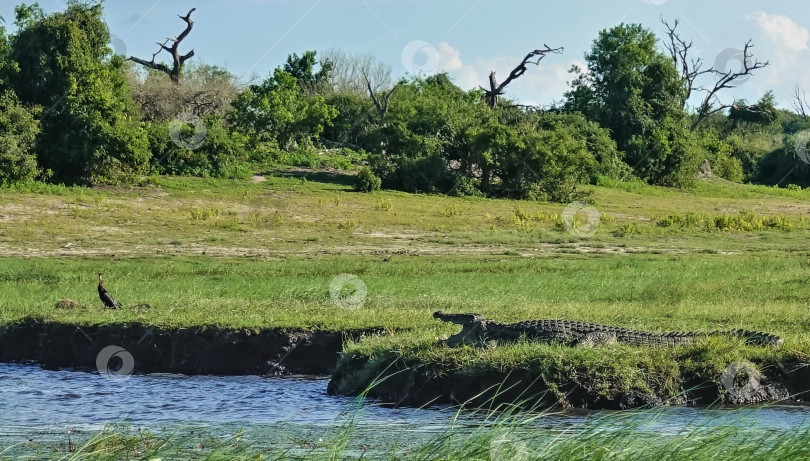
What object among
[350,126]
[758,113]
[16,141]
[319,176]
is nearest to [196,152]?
[319,176]

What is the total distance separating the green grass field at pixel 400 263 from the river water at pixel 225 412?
889mm

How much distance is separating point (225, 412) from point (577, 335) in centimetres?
374

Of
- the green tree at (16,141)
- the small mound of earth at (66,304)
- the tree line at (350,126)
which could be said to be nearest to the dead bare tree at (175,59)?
the tree line at (350,126)

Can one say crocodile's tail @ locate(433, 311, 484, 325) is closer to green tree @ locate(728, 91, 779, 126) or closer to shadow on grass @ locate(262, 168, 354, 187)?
shadow on grass @ locate(262, 168, 354, 187)

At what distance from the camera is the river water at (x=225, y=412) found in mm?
9125

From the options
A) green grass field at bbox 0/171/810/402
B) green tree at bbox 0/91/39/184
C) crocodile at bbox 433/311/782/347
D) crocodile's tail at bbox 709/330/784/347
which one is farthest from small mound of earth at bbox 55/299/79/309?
green tree at bbox 0/91/39/184

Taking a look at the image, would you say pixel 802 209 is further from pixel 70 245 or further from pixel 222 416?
pixel 222 416

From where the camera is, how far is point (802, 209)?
42406 mm

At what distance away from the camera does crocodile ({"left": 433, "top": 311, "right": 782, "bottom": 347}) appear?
36.9 feet

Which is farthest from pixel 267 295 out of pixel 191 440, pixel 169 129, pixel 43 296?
pixel 169 129

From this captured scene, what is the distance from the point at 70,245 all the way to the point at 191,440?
→ 18.0 m

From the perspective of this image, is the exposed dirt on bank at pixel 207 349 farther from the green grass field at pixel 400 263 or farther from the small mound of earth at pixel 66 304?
the small mound of earth at pixel 66 304

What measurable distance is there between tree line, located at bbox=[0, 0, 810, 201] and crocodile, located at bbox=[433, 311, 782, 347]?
941 inches

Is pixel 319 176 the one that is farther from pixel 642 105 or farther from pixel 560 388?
pixel 560 388
